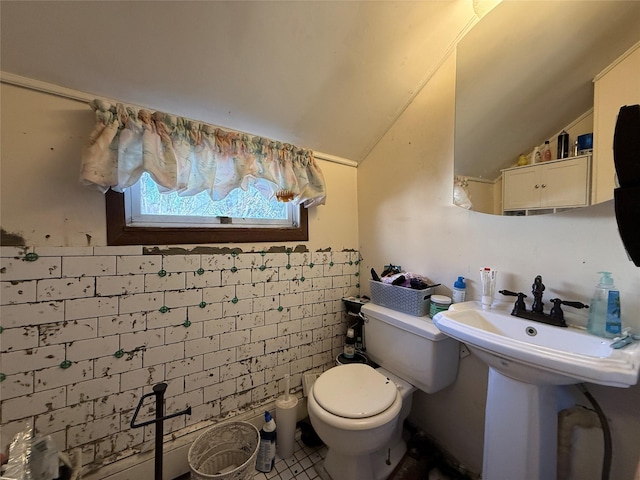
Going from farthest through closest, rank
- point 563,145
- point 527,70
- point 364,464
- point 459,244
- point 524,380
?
point 459,244 → point 364,464 → point 527,70 → point 563,145 → point 524,380

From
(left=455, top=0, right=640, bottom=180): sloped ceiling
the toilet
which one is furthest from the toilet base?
(left=455, top=0, right=640, bottom=180): sloped ceiling

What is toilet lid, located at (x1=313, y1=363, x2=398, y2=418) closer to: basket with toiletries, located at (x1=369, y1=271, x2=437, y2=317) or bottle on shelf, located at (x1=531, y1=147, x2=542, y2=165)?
basket with toiletries, located at (x1=369, y1=271, x2=437, y2=317)

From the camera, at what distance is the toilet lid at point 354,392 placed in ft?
3.33

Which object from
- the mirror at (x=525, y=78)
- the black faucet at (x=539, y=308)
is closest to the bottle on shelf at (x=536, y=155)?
the mirror at (x=525, y=78)

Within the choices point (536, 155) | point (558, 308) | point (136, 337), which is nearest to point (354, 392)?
point (558, 308)

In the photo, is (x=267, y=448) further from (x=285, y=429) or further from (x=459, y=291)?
(x=459, y=291)

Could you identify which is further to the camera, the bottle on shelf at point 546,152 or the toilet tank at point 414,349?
the toilet tank at point 414,349

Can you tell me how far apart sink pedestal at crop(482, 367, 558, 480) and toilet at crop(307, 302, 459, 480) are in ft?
0.97

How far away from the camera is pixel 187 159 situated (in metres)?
1.13

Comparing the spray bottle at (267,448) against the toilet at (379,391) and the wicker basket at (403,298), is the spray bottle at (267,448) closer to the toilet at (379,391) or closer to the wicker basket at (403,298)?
the toilet at (379,391)

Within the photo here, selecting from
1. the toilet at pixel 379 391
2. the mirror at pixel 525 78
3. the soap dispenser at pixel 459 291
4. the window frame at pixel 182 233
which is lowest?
the toilet at pixel 379 391

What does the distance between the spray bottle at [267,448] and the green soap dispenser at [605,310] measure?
1.44 m

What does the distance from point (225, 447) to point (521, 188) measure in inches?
74.0

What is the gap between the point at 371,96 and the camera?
4.57 feet
